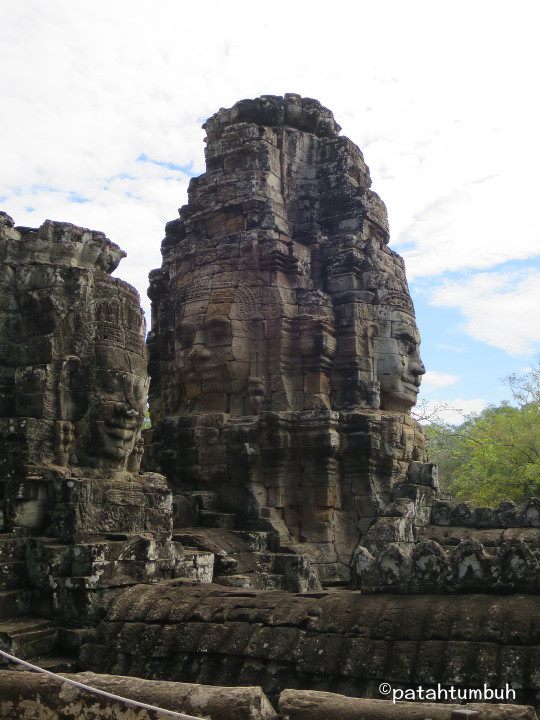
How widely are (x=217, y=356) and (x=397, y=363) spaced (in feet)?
10.4

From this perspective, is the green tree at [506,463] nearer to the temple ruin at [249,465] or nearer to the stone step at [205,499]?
the temple ruin at [249,465]

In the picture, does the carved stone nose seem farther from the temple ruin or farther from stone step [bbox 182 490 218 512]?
stone step [bbox 182 490 218 512]

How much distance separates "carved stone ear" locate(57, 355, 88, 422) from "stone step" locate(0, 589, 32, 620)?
1.85m

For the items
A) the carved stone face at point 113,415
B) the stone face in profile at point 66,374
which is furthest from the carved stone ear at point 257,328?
the carved stone face at point 113,415

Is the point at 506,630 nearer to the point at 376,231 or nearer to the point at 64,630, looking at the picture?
the point at 64,630

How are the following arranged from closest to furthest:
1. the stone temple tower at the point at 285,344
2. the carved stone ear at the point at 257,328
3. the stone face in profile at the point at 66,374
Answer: the stone face in profile at the point at 66,374 < the stone temple tower at the point at 285,344 < the carved stone ear at the point at 257,328

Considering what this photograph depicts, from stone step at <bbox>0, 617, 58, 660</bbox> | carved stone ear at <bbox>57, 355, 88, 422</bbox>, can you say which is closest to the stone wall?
stone step at <bbox>0, 617, 58, 660</bbox>

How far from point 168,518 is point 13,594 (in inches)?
78.8

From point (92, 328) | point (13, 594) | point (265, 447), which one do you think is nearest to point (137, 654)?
point (13, 594)

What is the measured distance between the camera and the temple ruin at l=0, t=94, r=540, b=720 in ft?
18.5

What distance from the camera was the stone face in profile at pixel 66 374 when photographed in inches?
310

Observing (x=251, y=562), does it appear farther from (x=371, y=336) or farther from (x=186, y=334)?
(x=371, y=336)

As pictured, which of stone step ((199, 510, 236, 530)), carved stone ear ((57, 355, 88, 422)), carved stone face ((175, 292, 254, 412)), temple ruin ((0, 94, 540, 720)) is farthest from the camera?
carved stone face ((175, 292, 254, 412))

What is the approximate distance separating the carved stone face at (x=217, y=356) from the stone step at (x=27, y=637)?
6.63 meters
